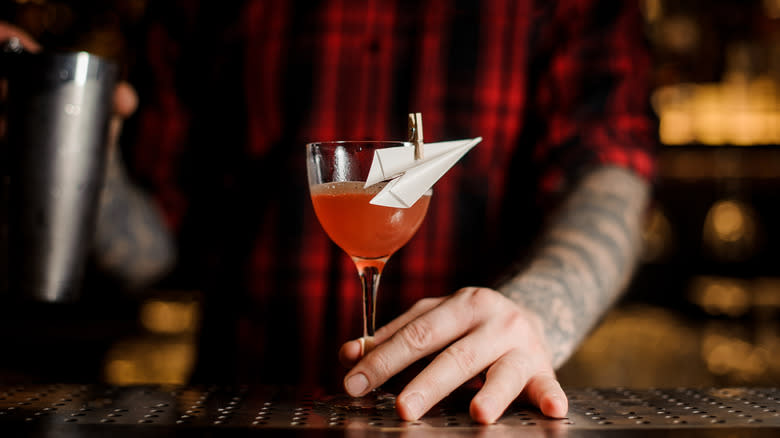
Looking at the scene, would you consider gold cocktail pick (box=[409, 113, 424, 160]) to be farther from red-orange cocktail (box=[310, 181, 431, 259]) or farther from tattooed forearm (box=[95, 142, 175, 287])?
tattooed forearm (box=[95, 142, 175, 287])

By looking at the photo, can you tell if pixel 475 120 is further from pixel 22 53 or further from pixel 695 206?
pixel 695 206

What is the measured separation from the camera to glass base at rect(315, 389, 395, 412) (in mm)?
887

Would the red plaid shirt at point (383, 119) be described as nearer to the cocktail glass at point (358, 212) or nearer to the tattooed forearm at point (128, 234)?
the tattooed forearm at point (128, 234)

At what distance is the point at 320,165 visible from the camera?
3.15 feet

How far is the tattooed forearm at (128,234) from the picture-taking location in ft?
5.69

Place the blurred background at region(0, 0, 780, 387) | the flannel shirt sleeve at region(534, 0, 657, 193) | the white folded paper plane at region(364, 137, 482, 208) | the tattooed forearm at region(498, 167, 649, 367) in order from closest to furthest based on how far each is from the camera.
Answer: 1. the white folded paper plane at region(364, 137, 482, 208)
2. the tattooed forearm at region(498, 167, 649, 367)
3. the flannel shirt sleeve at region(534, 0, 657, 193)
4. the blurred background at region(0, 0, 780, 387)

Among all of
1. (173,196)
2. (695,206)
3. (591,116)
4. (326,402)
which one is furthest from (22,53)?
(695,206)

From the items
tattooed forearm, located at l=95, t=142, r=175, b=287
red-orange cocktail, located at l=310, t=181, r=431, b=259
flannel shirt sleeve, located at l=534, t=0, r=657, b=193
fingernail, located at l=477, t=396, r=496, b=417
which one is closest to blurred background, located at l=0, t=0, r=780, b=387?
tattooed forearm, located at l=95, t=142, r=175, b=287

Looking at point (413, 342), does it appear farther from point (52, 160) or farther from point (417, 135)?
point (52, 160)

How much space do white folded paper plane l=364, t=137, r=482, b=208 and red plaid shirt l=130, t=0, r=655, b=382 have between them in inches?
30.1

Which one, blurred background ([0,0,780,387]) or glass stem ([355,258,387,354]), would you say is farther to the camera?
blurred background ([0,0,780,387])

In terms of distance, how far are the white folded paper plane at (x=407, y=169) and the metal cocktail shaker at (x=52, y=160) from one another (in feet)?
1.69

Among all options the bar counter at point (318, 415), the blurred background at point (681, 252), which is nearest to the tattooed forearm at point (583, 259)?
the bar counter at point (318, 415)

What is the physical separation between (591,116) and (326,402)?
3.22ft
